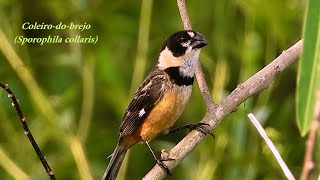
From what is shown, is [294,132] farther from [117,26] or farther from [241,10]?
[117,26]

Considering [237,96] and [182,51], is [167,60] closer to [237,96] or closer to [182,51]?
[182,51]

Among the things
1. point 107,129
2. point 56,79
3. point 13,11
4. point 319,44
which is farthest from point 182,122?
point 319,44

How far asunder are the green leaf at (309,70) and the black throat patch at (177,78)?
152cm

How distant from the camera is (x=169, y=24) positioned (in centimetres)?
408

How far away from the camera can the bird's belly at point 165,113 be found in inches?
121

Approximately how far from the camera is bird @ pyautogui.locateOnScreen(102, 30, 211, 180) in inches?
121

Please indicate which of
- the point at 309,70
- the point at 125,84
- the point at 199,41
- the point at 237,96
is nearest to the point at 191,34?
the point at 199,41

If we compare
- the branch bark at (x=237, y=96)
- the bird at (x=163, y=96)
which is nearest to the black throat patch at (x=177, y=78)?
the bird at (x=163, y=96)

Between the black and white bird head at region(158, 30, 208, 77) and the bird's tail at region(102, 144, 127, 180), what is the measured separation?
362 millimetres

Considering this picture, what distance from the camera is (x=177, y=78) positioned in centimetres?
311

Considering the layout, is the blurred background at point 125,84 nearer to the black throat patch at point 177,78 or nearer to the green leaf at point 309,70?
the black throat patch at point 177,78

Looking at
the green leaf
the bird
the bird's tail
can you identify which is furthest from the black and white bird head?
the green leaf

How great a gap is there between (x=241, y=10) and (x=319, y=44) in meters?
2.28

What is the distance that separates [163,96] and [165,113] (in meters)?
0.07
